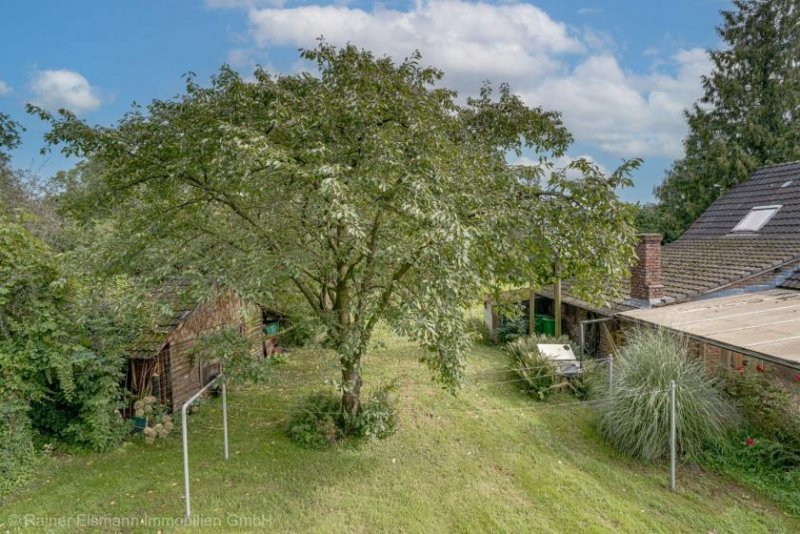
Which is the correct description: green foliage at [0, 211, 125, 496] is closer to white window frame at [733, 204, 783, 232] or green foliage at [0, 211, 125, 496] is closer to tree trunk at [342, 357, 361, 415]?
tree trunk at [342, 357, 361, 415]

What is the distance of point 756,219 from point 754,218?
0.19 meters

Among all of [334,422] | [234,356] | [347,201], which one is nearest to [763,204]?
[334,422]

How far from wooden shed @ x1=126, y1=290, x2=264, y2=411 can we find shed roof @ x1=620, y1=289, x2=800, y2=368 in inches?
365

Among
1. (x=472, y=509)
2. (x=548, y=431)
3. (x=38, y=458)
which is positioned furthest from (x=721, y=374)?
(x=38, y=458)

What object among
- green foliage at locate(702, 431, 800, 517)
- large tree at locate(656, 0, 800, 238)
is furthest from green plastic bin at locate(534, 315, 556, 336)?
large tree at locate(656, 0, 800, 238)

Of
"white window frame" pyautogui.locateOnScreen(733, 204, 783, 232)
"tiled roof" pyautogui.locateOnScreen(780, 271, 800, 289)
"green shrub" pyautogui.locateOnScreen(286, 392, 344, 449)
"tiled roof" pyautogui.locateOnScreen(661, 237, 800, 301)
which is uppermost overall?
"white window frame" pyautogui.locateOnScreen(733, 204, 783, 232)

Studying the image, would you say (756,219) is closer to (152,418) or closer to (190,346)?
(190,346)

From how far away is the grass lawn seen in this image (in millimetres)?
6656

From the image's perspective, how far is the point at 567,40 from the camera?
12.7m

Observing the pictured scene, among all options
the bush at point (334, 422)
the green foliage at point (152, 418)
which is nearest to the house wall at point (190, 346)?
the green foliage at point (152, 418)

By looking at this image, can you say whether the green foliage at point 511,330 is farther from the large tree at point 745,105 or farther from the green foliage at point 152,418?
the large tree at point 745,105

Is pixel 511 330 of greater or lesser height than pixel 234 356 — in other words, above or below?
below

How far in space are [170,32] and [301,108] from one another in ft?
20.1

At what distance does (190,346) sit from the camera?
35.8 feet
